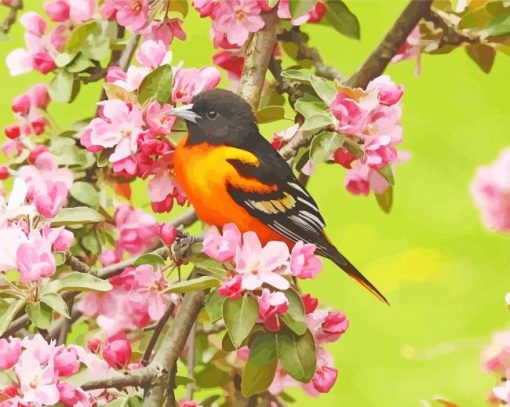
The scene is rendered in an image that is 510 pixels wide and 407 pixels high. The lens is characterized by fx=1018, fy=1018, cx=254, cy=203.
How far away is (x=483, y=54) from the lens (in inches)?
71.9

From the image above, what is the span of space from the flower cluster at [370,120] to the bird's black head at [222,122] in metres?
0.13

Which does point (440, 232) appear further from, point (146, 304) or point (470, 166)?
point (146, 304)

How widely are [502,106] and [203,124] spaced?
1.79 metres

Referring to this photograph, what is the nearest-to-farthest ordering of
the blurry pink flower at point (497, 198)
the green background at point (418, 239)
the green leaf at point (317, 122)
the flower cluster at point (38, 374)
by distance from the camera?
the flower cluster at point (38, 374)
the green leaf at point (317, 122)
the blurry pink flower at point (497, 198)
the green background at point (418, 239)

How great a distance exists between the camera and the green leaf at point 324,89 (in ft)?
4.85

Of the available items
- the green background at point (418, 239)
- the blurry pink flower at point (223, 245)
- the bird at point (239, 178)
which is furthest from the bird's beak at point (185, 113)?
the green background at point (418, 239)

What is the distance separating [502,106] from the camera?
9.97 feet

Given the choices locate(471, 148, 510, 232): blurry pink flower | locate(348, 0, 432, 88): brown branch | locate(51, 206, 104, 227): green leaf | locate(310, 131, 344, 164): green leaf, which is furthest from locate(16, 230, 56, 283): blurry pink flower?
locate(471, 148, 510, 232): blurry pink flower

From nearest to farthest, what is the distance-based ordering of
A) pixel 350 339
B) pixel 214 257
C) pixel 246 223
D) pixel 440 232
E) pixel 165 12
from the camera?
pixel 214 257
pixel 246 223
pixel 165 12
pixel 350 339
pixel 440 232

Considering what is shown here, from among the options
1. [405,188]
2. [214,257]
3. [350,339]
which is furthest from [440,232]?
[214,257]

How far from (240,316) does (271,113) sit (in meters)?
0.42

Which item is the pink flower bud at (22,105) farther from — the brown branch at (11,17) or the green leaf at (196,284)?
the green leaf at (196,284)

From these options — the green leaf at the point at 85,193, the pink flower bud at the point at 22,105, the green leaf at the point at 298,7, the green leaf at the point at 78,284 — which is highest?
the green leaf at the point at 298,7

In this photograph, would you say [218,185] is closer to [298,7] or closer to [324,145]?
[324,145]
